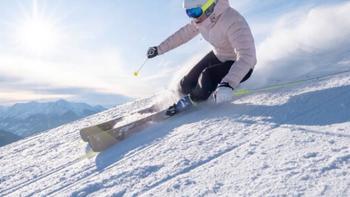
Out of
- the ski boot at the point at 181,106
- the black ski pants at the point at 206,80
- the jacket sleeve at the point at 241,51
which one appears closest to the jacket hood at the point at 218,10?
the jacket sleeve at the point at 241,51

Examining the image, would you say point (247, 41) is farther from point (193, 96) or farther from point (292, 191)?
point (292, 191)

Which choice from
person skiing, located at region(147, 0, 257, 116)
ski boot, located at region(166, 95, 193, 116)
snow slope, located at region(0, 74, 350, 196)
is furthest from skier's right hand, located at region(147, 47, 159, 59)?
snow slope, located at region(0, 74, 350, 196)

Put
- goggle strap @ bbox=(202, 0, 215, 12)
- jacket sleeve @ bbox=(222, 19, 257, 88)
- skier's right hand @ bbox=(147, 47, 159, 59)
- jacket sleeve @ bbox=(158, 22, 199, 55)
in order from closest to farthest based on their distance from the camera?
jacket sleeve @ bbox=(222, 19, 257, 88) → goggle strap @ bbox=(202, 0, 215, 12) → jacket sleeve @ bbox=(158, 22, 199, 55) → skier's right hand @ bbox=(147, 47, 159, 59)

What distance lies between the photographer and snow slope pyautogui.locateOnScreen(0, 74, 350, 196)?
2.58 meters

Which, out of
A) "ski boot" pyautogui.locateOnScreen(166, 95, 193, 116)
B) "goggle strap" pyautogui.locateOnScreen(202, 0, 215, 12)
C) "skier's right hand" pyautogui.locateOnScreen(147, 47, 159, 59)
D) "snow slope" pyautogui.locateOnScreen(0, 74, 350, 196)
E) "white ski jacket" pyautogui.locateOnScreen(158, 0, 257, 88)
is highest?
"goggle strap" pyautogui.locateOnScreen(202, 0, 215, 12)

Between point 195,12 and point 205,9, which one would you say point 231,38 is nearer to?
point 205,9

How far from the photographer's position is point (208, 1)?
558 cm

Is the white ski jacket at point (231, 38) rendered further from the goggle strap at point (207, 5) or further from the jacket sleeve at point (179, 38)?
the jacket sleeve at point (179, 38)

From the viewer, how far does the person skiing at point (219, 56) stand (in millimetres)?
5094

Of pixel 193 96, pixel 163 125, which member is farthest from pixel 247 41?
pixel 163 125

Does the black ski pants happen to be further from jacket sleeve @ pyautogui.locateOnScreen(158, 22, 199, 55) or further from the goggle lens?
jacket sleeve @ pyautogui.locateOnScreen(158, 22, 199, 55)

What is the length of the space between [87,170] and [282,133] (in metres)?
2.09

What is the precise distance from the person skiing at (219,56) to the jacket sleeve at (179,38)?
66cm

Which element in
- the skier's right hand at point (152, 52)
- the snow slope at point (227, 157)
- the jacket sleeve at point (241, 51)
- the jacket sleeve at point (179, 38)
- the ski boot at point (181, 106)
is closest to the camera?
the snow slope at point (227, 157)
